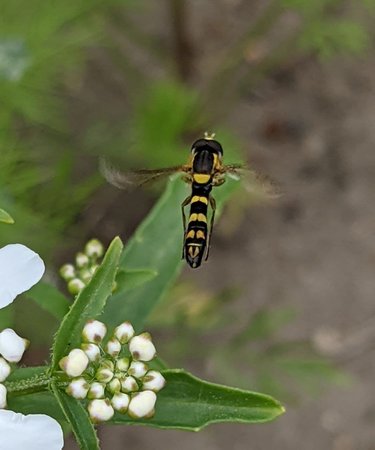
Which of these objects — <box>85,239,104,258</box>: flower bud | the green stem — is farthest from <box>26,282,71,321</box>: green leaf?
the green stem

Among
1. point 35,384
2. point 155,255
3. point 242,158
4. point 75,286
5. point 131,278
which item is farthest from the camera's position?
point 242,158

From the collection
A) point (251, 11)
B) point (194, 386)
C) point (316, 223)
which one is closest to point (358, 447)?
point (316, 223)

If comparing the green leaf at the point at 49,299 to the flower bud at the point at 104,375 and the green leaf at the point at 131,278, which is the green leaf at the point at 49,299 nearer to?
the green leaf at the point at 131,278

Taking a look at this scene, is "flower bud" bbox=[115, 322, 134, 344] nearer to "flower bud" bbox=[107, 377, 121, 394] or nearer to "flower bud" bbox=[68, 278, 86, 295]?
"flower bud" bbox=[107, 377, 121, 394]

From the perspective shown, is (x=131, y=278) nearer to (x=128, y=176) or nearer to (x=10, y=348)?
(x=128, y=176)

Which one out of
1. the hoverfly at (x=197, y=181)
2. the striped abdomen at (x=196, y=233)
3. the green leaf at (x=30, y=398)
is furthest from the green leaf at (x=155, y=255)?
the green leaf at (x=30, y=398)

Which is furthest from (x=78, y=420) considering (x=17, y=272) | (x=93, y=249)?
(x=93, y=249)

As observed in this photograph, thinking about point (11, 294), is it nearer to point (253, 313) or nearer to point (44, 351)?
point (44, 351)
